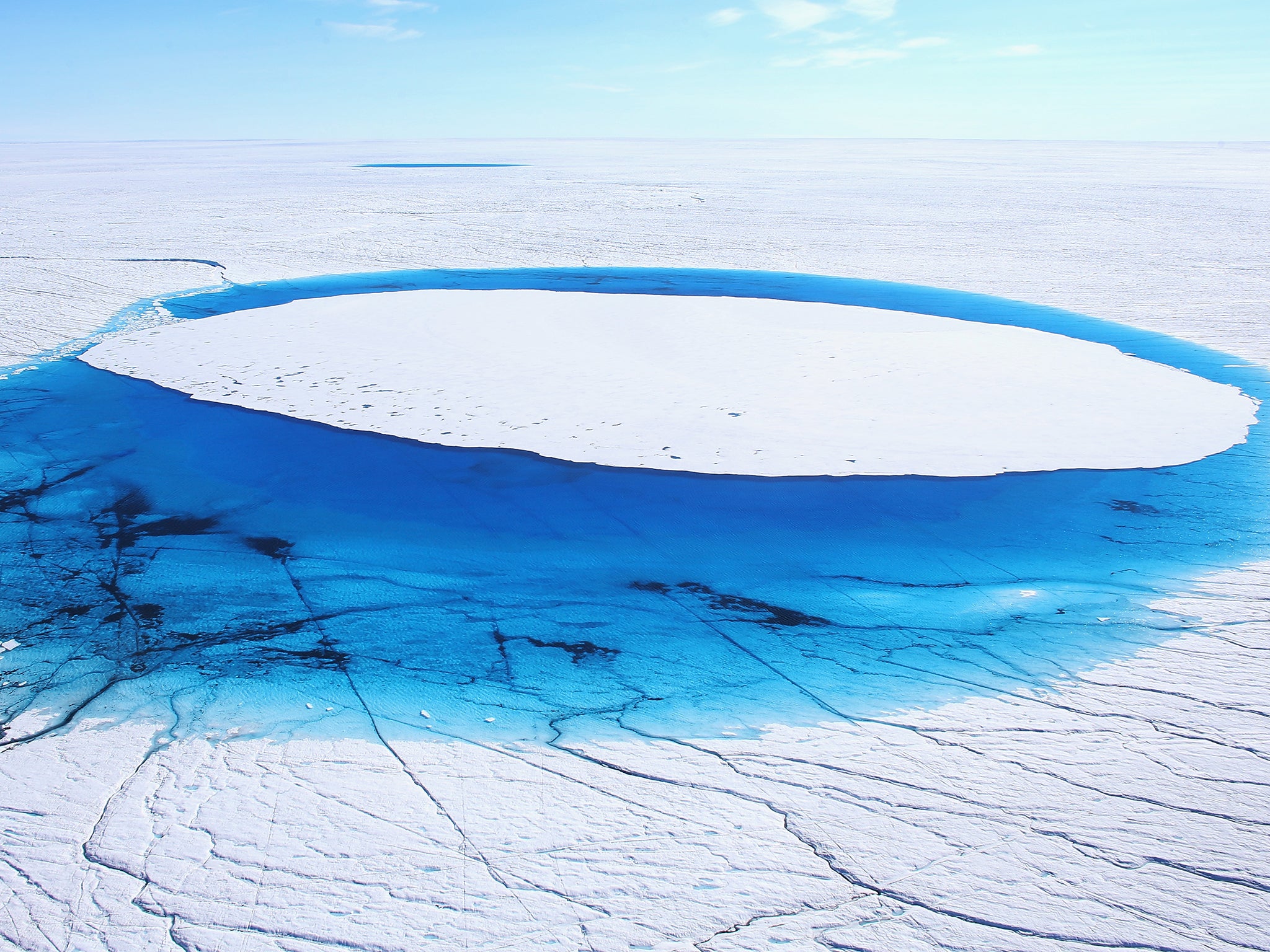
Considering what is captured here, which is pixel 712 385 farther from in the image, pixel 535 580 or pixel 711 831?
pixel 711 831

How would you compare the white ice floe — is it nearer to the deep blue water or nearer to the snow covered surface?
the deep blue water

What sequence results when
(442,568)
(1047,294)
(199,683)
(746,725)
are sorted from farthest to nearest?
(1047,294) < (442,568) < (199,683) < (746,725)

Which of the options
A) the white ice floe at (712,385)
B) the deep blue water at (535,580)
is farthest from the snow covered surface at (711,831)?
the white ice floe at (712,385)

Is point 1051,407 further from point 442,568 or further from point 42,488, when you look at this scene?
point 42,488

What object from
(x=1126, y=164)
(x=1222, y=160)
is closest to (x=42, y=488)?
(x=1126, y=164)

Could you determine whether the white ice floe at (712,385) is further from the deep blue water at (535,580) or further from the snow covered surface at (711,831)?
the snow covered surface at (711,831)

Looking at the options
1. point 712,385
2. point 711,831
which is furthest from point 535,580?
point 712,385
